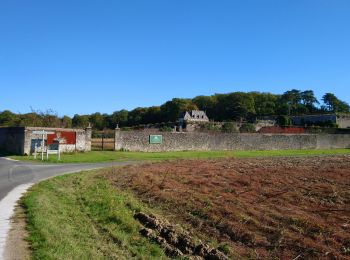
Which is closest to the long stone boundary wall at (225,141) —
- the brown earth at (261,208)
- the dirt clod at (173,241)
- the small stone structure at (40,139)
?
the small stone structure at (40,139)

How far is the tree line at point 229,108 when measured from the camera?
117m

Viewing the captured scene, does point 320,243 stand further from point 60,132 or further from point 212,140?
point 212,140

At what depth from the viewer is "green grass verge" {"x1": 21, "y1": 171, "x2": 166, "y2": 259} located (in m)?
8.25

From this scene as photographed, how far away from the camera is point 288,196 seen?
13.9 m

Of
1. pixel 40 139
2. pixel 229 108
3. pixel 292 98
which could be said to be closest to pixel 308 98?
pixel 292 98

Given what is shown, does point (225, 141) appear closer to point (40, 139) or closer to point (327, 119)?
point (40, 139)

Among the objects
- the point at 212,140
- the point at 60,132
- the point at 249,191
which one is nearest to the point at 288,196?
the point at 249,191

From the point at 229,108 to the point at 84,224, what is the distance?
362 feet

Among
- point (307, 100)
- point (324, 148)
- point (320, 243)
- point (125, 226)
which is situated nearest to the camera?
point (320, 243)

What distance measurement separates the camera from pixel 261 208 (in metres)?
12.0

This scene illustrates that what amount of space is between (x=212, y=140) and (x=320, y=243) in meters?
40.0

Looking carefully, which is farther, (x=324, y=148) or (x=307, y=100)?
(x=307, y=100)

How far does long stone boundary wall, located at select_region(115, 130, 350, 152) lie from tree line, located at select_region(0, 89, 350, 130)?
53.1 m

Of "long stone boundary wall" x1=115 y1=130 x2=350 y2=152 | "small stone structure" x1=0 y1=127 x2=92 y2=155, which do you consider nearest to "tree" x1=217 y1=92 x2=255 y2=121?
"long stone boundary wall" x1=115 y1=130 x2=350 y2=152
